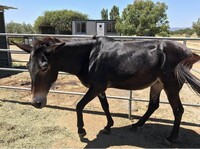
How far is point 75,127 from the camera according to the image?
12.6 ft

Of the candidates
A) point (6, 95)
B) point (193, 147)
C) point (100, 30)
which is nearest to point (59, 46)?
point (193, 147)

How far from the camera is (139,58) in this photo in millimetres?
3191

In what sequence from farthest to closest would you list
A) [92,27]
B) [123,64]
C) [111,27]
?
[111,27], [92,27], [123,64]

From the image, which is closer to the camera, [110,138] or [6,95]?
[110,138]

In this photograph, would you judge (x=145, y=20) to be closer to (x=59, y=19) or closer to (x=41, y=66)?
(x=59, y=19)

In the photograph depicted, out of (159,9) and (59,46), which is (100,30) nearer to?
(159,9)

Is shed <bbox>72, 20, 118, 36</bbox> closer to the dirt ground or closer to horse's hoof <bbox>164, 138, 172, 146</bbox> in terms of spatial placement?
the dirt ground

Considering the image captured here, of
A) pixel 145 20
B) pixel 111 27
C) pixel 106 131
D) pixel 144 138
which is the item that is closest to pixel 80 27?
pixel 111 27

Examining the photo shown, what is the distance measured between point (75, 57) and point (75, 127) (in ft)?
4.03

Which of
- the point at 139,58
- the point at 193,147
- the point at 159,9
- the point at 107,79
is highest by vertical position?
the point at 159,9

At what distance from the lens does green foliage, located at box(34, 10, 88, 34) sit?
42.8 m

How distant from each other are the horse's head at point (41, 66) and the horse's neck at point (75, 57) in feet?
0.74

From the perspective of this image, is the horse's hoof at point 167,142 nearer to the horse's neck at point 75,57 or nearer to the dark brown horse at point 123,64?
the dark brown horse at point 123,64

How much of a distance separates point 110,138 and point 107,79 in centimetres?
92
